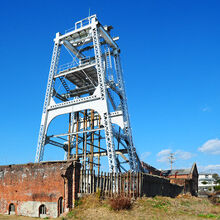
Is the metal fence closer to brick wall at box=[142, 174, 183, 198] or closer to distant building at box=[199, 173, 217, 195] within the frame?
brick wall at box=[142, 174, 183, 198]

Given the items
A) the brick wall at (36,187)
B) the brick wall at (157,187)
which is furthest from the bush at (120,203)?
the brick wall at (157,187)

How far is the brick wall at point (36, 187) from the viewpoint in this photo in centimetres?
1359

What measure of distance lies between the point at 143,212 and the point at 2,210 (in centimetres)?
914

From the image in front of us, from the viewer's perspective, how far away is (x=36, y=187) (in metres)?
14.7

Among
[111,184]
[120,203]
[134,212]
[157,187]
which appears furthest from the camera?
[157,187]

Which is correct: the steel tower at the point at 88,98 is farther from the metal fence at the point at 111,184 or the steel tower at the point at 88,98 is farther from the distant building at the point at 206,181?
the distant building at the point at 206,181

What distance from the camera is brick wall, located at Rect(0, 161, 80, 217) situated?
44.6ft

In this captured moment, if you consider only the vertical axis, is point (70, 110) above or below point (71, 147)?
above

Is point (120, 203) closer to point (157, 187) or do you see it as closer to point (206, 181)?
point (157, 187)

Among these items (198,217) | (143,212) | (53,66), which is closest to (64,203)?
(143,212)

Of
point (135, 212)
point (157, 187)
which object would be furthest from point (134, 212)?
point (157, 187)

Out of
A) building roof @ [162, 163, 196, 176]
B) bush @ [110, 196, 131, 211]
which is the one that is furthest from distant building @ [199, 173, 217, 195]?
bush @ [110, 196, 131, 211]

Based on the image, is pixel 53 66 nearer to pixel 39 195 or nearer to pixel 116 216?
pixel 39 195

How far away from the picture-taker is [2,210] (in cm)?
1583
